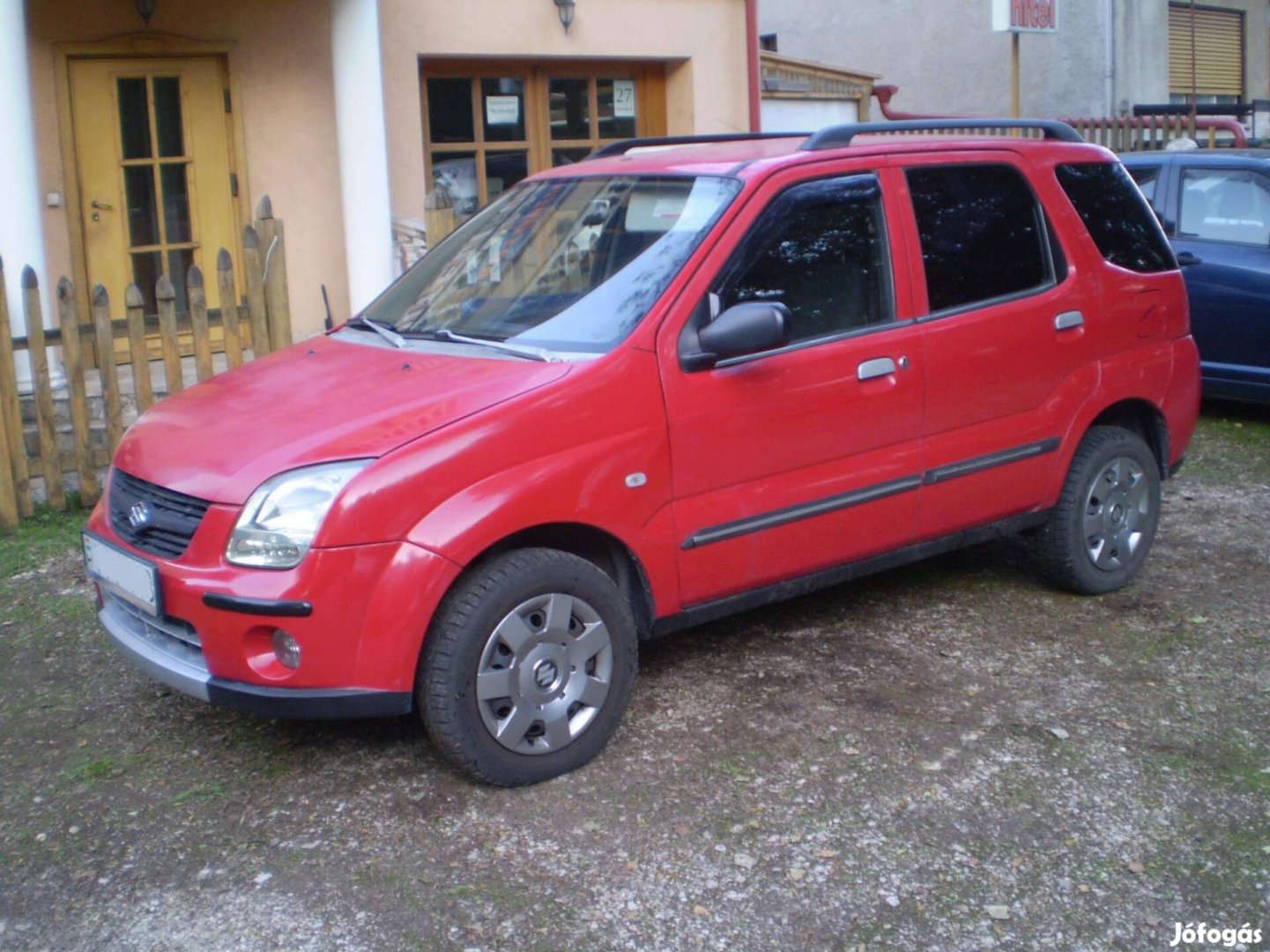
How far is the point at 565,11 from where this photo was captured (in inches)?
456

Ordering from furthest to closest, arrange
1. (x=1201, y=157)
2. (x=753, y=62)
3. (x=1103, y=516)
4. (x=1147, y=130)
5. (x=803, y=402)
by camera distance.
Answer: (x=1147, y=130) → (x=753, y=62) → (x=1201, y=157) → (x=1103, y=516) → (x=803, y=402)

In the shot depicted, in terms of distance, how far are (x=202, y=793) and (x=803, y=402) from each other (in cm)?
224

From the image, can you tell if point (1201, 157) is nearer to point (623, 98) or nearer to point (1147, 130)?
point (623, 98)

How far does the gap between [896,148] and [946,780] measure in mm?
2269

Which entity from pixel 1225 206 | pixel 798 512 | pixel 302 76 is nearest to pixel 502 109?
pixel 302 76

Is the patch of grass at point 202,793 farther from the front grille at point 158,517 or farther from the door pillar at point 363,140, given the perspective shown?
the door pillar at point 363,140

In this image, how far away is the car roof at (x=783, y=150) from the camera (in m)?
4.90

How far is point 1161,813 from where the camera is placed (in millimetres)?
4109

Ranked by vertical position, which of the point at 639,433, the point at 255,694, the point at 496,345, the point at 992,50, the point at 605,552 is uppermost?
the point at 992,50

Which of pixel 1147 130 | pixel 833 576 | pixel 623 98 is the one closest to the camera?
pixel 833 576

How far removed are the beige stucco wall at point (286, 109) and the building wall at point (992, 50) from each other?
10.7 meters

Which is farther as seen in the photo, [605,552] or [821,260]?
[821,260]

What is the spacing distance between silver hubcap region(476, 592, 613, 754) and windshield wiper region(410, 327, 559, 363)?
30.4 inches

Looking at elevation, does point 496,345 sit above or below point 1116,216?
below
